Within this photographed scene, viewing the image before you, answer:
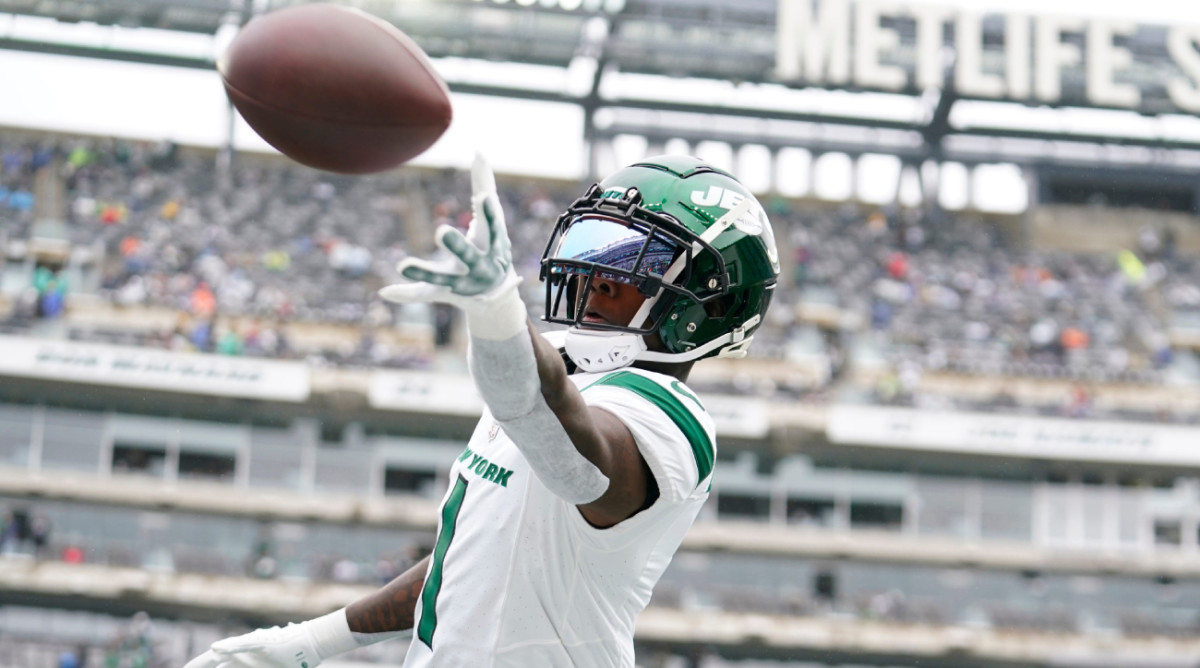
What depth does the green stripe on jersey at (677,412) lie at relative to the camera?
274cm

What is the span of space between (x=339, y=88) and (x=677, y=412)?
1024 mm

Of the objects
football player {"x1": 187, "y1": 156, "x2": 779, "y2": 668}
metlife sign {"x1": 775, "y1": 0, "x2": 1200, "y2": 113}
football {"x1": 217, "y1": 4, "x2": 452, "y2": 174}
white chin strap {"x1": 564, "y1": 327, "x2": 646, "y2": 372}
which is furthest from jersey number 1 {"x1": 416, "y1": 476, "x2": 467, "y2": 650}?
metlife sign {"x1": 775, "y1": 0, "x2": 1200, "y2": 113}

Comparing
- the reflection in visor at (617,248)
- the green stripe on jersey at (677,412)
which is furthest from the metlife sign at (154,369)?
the green stripe on jersey at (677,412)

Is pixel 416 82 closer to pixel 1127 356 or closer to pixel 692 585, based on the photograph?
pixel 692 585

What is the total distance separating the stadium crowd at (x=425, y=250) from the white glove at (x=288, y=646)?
57.4 ft

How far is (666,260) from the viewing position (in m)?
3.00

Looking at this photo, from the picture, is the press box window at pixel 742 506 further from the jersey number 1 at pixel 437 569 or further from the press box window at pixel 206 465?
the jersey number 1 at pixel 437 569

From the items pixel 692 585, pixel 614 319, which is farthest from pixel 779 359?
pixel 614 319

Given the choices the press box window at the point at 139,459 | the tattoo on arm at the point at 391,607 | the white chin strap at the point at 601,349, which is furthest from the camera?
the press box window at the point at 139,459

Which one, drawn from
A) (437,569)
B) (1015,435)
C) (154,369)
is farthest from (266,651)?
(1015,435)

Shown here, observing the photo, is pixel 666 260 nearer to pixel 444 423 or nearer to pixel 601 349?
pixel 601 349

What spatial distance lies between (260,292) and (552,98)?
8.24 m

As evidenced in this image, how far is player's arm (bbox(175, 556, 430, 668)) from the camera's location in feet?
10.9

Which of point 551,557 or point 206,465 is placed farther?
point 206,465
